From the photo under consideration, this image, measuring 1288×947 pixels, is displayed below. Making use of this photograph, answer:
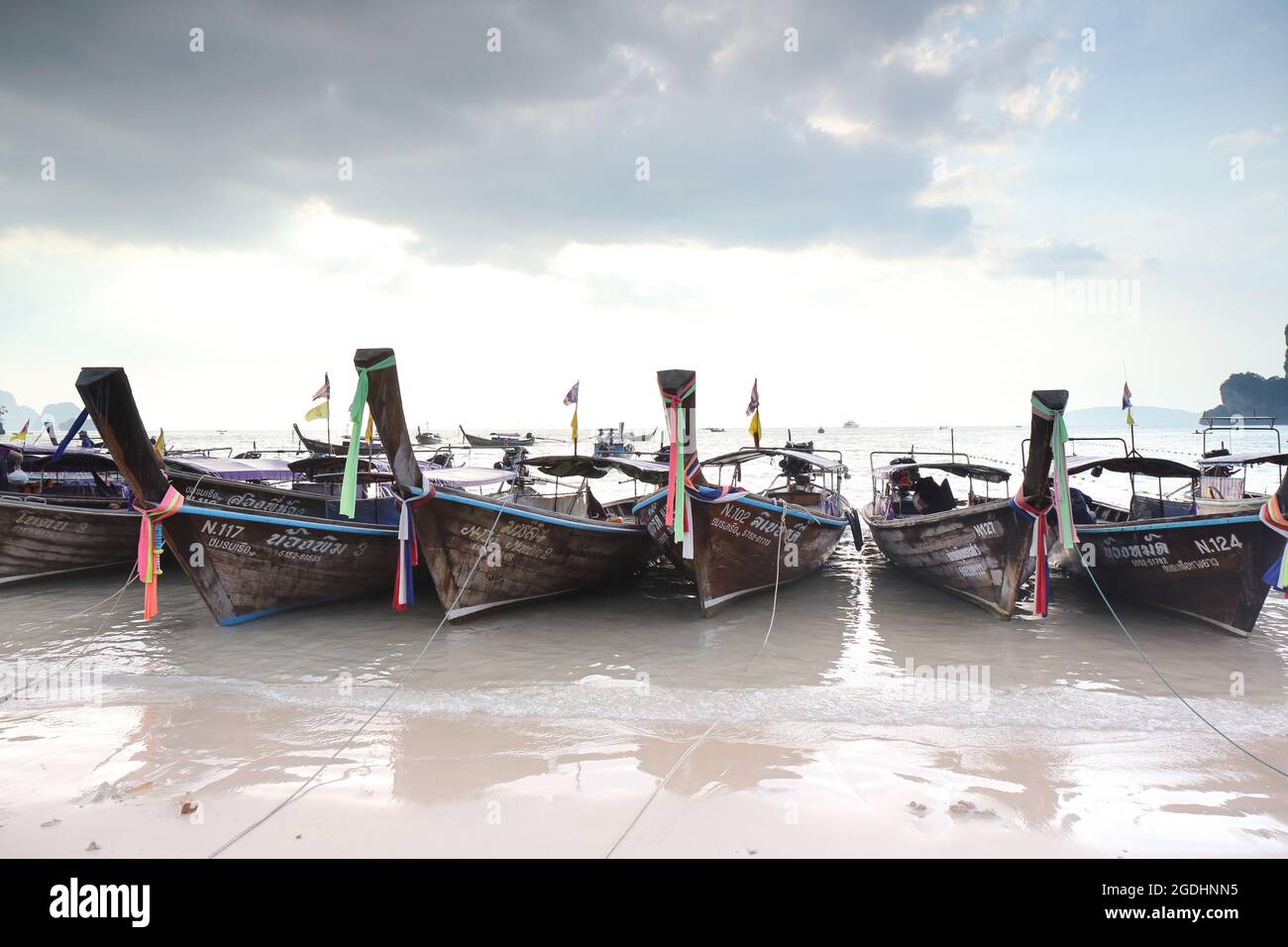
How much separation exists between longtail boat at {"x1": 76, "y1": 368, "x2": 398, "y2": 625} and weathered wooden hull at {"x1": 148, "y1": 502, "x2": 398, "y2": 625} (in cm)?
1

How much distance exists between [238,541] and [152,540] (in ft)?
3.73

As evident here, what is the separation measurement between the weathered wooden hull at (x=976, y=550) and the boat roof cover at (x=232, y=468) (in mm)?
11887

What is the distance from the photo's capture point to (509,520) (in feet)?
29.6

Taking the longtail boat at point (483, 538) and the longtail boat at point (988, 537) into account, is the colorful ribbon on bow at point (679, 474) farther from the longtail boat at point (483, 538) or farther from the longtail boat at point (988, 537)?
the longtail boat at point (988, 537)

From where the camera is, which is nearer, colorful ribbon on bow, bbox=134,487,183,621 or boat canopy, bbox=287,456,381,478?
colorful ribbon on bow, bbox=134,487,183,621

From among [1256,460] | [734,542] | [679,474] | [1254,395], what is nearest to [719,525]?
[734,542]

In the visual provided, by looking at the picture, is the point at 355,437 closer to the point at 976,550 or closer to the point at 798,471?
the point at 976,550

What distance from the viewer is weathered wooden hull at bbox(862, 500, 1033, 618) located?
8.80 m

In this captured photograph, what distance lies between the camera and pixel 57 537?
1120 cm

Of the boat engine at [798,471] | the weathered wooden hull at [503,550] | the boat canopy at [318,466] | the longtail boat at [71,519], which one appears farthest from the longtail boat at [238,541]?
the boat engine at [798,471]

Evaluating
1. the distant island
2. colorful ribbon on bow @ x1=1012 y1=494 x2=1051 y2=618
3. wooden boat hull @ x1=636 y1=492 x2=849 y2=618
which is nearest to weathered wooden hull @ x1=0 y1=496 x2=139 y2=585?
wooden boat hull @ x1=636 y1=492 x2=849 y2=618

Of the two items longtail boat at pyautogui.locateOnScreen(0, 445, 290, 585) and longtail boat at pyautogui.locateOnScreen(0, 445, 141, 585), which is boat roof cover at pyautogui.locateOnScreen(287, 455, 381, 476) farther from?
longtail boat at pyautogui.locateOnScreen(0, 445, 141, 585)
